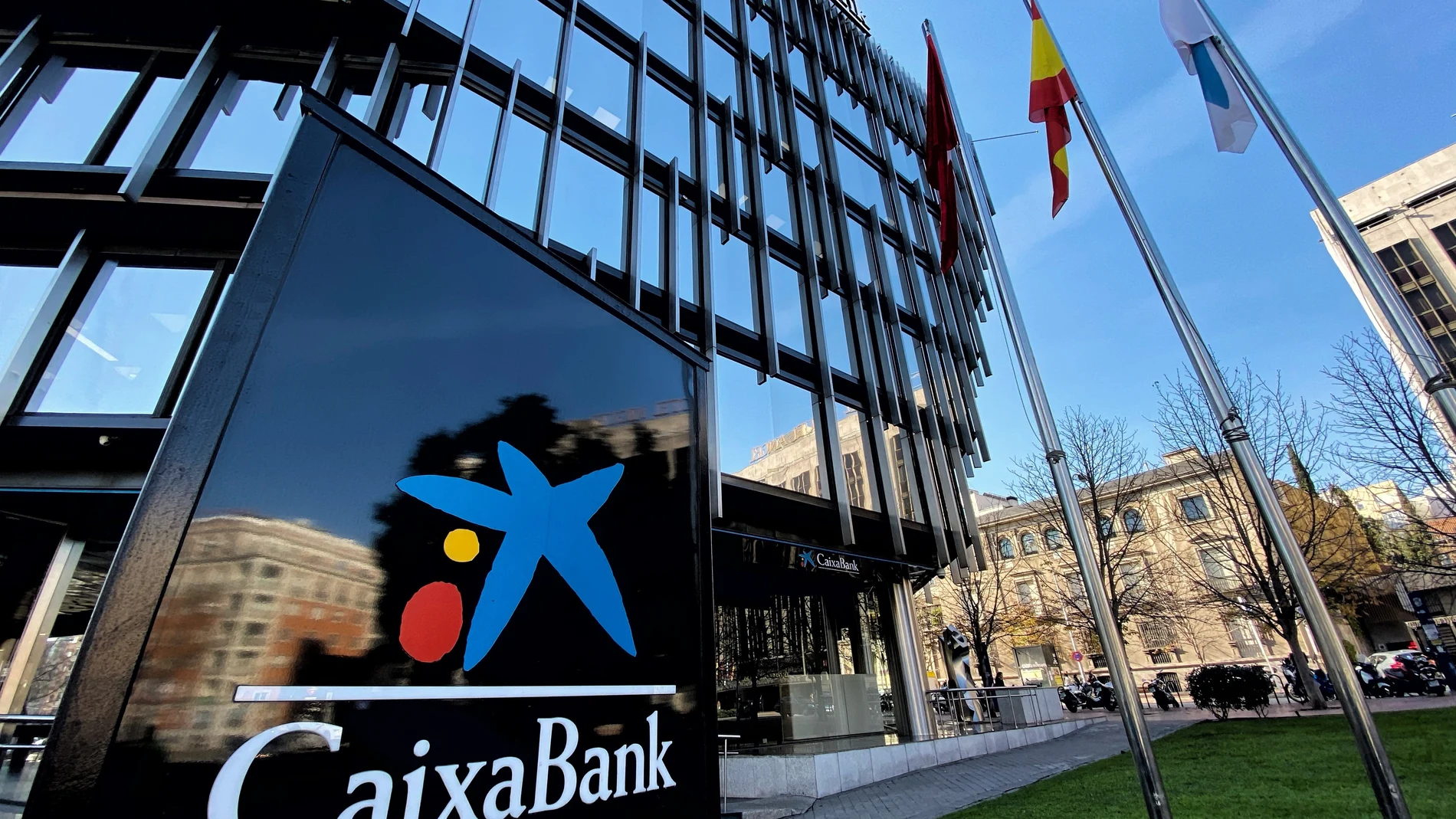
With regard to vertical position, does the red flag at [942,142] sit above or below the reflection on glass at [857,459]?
above

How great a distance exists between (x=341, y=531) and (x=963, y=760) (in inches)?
602

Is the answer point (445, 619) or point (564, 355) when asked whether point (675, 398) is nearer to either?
point (564, 355)

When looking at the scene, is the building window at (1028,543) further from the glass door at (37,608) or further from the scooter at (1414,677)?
the glass door at (37,608)

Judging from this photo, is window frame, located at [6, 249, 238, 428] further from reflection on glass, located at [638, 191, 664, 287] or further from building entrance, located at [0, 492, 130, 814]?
reflection on glass, located at [638, 191, 664, 287]

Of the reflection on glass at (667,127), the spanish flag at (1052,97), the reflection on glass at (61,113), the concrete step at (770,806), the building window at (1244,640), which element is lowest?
the concrete step at (770,806)

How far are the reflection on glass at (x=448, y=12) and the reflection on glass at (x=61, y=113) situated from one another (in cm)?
462

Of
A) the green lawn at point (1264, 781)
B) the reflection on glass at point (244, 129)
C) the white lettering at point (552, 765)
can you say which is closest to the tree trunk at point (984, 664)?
the green lawn at point (1264, 781)

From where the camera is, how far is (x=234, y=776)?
126cm

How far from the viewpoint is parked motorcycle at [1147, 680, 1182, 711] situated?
25578mm

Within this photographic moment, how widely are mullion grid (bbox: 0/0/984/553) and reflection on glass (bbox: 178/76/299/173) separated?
1.02 meters

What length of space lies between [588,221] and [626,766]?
1119cm

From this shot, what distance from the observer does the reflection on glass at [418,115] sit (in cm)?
1005

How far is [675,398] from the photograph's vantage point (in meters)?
3.08

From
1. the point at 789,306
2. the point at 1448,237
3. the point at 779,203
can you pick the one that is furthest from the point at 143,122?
the point at 1448,237
